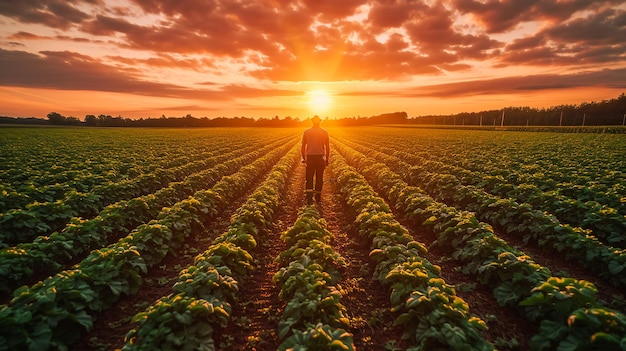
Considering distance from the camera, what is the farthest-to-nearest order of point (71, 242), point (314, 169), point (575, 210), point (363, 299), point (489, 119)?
point (489, 119), point (314, 169), point (575, 210), point (71, 242), point (363, 299)

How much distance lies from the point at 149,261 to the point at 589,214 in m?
11.6

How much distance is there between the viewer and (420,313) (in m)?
4.88

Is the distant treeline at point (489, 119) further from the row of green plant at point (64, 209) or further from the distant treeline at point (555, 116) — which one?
the row of green plant at point (64, 209)

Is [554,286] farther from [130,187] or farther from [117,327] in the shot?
[130,187]

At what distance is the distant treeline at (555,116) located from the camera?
88.1m

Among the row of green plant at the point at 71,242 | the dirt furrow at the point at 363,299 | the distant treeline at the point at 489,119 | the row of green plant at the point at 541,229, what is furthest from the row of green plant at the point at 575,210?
the distant treeline at the point at 489,119

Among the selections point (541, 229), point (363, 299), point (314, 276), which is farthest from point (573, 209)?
point (314, 276)

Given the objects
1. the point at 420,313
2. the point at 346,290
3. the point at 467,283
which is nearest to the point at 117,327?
the point at 346,290

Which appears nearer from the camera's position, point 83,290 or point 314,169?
point 83,290

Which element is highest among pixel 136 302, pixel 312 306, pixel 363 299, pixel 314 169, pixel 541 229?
pixel 314 169

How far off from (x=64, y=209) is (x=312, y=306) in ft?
30.1

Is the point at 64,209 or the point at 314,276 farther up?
the point at 64,209

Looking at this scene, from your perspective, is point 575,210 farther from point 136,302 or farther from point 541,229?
point 136,302

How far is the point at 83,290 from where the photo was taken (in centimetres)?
516
